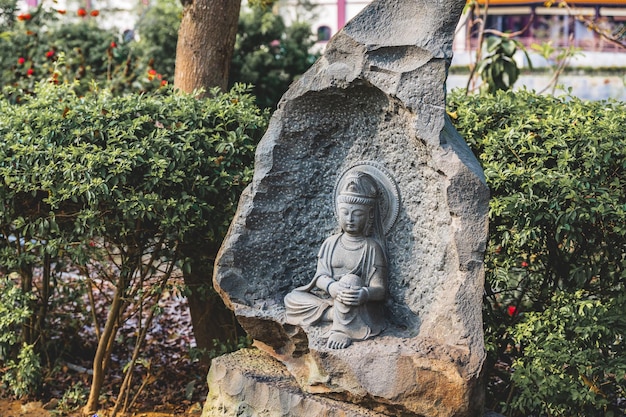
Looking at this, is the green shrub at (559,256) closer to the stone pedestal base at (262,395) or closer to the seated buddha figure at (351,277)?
the stone pedestal base at (262,395)

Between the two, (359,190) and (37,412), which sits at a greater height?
(359,190)

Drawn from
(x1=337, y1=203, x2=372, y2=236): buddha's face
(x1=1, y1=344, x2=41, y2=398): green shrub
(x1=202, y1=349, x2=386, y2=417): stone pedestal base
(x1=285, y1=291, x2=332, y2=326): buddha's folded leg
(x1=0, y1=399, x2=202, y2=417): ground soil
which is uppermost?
(x1=337, y1=203, x2=372, y2=236): buddha's face

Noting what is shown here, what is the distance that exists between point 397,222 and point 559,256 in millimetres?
1025

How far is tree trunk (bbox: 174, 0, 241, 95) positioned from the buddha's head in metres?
2.04

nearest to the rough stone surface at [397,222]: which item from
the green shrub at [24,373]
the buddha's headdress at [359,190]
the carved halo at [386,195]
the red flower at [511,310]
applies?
the carved halo at [386,195]

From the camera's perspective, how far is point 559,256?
4.38 meters

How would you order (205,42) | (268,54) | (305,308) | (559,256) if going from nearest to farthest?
(305,308) → (559,256) → (205,42) → (268,54)

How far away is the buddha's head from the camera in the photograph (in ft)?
13.0

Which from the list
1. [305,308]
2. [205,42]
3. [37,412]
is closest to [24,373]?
[37,412]

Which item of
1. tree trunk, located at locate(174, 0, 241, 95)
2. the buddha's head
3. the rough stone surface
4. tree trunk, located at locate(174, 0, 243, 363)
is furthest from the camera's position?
tree trunk, located at locate(174, 0, 241, 95)

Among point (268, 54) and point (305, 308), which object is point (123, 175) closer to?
point (305, 308)

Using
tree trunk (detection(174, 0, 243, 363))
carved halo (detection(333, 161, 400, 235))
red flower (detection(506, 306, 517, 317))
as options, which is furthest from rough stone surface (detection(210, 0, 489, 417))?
tree trunk (detection(174, 0, 243, 363))

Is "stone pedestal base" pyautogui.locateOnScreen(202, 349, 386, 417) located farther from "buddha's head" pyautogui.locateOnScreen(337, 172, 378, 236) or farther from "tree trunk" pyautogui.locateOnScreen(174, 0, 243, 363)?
"tree trunk" pyautogui.locateOnScreen(174, 0, 243, 363)

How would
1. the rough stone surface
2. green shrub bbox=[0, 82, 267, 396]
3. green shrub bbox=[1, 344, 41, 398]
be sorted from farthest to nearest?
1. green shrub bbox=[1, 344, 41, 398]
2. green shrub bbox=[0, 82, 267, 396]
3. the rough stone surface
